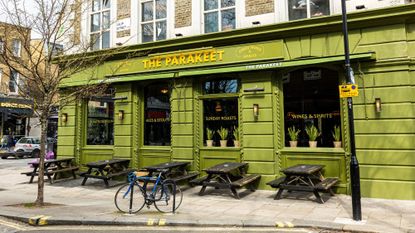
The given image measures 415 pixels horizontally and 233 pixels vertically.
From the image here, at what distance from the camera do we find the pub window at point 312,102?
10.5 meters

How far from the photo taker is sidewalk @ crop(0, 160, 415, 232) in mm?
7133

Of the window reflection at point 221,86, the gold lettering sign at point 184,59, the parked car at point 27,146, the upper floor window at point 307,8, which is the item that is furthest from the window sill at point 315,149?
the parked car at point 27,146

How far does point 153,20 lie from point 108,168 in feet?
19.2

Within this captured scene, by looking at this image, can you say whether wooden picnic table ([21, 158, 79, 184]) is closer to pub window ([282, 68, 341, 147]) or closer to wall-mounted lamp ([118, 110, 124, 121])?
wall-mounted lamp ([118, 110, 124, 121])

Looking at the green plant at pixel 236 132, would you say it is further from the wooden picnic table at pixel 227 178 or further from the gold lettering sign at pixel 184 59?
the gold lettering sign at pixel 184 59

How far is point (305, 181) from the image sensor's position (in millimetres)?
9906

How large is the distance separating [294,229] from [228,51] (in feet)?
21.4

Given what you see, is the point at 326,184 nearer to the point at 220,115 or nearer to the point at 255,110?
the point at 255,110

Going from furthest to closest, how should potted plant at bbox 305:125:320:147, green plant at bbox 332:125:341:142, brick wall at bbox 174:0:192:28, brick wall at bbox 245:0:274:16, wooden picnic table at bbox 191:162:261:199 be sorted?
brick wall at bbox 174:0:192:28 < brick wall at bbox 245:0:274:16 < potted plant at bbox 305:125:320:147 < green plant at bbox 332:125:341:142 < wooden picnic table at bbox 191:162:261:199

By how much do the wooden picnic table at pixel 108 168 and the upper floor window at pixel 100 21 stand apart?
496cm

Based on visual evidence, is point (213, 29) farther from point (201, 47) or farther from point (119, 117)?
point (119, 117)

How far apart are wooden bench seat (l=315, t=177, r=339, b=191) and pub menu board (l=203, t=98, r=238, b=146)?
3.40 metres

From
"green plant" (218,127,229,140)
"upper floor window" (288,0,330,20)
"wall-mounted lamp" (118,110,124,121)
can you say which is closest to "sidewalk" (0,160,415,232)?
"green plant" (218,127,229,140)

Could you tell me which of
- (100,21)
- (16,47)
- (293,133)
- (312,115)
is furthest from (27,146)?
(312,115)
